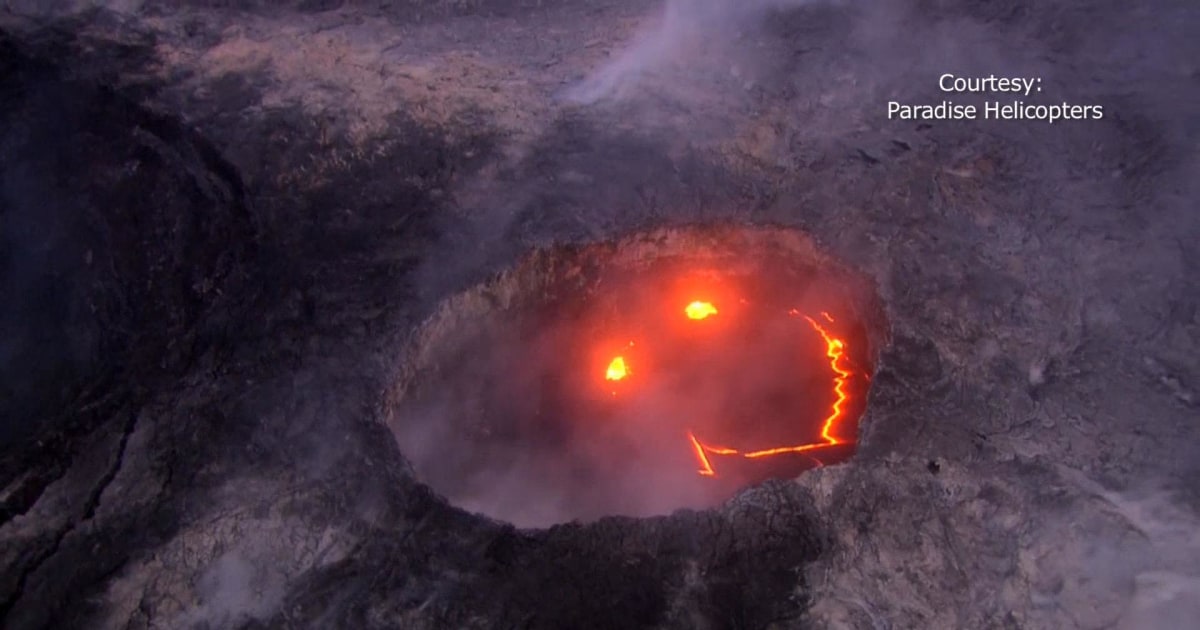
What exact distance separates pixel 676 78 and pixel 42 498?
4.89 m

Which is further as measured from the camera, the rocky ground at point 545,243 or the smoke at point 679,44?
the smoke at point 679,44

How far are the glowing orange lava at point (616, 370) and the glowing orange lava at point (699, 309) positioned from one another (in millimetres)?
565

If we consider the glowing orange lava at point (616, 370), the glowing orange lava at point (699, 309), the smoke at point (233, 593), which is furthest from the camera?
the glowing orange lava at point (699, 309)

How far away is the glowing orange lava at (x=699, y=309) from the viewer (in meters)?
6.16

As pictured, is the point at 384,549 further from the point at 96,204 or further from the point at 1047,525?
the point at 96,204

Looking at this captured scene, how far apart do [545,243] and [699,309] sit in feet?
4.02

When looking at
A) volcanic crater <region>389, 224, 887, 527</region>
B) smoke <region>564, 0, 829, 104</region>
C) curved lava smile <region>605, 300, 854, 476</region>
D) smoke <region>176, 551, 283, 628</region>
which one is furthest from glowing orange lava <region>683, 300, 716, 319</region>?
smoke <region>176, 551, 283, 628</region>

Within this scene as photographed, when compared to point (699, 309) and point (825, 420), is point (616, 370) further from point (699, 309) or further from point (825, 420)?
point (825, 420)

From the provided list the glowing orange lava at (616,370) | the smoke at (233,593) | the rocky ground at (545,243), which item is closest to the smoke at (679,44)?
the rocky ground at (545,243)

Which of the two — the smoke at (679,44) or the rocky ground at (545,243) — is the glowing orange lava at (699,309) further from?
the smoke at (679,44)

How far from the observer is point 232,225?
5.73m

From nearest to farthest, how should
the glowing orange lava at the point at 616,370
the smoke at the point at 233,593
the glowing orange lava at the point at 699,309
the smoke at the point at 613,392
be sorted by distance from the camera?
the smoke at the point at 233,593 < the smoke at the point at 613,392 < the glowing orange lava at the point at 616,370 < the glowing orange lava at the point at 699,309

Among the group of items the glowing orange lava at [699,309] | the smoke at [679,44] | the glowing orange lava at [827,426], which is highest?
the smoke at [679,44]

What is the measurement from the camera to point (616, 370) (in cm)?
600
